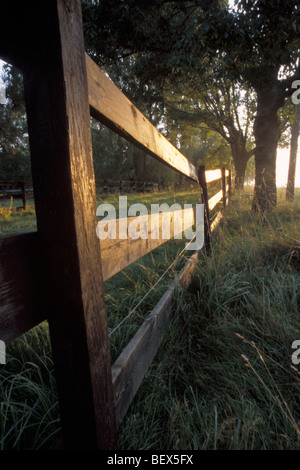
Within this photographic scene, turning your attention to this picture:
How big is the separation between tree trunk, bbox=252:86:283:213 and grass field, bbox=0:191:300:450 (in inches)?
175

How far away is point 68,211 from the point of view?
2.08 feet

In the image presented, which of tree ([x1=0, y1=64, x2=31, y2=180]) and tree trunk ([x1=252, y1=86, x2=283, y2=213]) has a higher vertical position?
tree ([x1=0, y1=64, x2=31, y2=180])

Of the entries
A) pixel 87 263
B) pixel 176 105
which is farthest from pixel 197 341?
pixel 176 105

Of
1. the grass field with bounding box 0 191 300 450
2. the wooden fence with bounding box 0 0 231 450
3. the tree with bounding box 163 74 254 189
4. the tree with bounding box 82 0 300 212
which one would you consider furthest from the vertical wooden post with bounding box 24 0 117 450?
the tree with bounding box 163 74 254 189

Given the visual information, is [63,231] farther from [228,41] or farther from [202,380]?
[228,41]

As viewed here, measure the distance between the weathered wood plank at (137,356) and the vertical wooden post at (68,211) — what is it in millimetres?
211

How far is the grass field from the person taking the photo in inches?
40.6

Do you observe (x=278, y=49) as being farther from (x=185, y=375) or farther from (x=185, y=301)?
(x=185, y=375)

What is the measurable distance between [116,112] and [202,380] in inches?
55.7

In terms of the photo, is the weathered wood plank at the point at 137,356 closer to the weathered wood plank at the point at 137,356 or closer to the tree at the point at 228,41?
the weathered wood plank at the point at 137,356

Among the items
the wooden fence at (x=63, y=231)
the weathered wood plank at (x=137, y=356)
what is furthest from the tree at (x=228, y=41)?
the wooden fence at (x=63, y=231)

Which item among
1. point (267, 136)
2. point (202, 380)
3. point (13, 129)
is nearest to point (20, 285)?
point (202, 380)

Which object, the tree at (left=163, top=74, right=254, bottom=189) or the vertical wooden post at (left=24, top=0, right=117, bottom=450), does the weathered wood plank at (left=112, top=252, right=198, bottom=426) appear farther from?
the tree at (left=163, top=74, right=254, bottom=189)

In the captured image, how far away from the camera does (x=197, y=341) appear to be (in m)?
1.71
